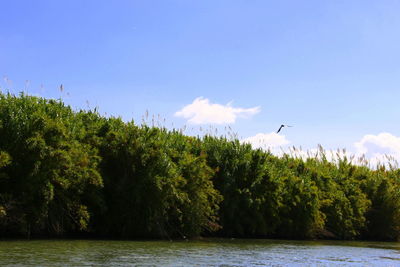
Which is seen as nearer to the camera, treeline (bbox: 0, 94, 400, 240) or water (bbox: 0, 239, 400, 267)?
water (bbox: 0, 239, 400, 267)

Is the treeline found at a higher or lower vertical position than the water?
higher

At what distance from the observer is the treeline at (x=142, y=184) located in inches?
494

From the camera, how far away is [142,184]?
14.4 meters

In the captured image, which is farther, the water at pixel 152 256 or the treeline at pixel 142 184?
the treeline at pixel 142 184

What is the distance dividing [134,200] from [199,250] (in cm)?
297

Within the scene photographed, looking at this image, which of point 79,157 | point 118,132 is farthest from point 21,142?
point 118,132

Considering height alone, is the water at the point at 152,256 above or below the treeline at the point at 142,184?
below

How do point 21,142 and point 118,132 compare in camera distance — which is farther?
point 118,132

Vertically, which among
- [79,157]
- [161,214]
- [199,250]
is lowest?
[199,250]

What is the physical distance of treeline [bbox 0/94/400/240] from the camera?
494 inches

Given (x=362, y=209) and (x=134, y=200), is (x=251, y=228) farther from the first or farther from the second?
(x=362, y=209)

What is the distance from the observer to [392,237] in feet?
77.3

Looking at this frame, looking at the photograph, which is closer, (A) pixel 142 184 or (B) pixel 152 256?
(B) pixel 152 256

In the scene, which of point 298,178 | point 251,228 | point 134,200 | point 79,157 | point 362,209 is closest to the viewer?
point 79,157
